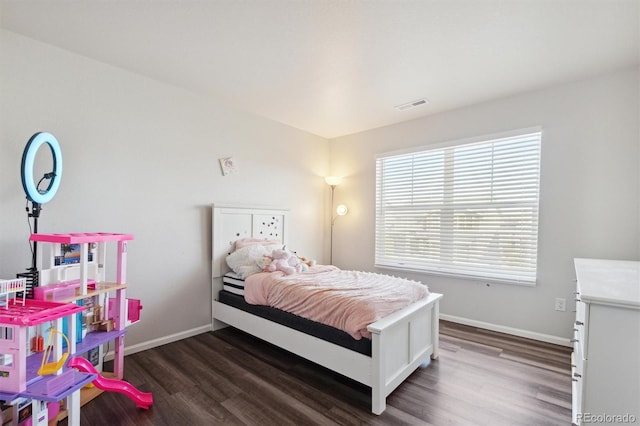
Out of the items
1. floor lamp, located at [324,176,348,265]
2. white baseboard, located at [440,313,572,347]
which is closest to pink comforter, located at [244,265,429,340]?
white baseboard, located at [440,313,572,347]

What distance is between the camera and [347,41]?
2.08 meters

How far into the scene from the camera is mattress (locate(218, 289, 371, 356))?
1.92m

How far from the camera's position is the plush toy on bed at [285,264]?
2.83 meters

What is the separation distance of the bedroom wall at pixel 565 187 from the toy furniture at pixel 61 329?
10.8 ft

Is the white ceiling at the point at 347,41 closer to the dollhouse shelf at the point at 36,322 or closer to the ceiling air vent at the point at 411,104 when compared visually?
the ceiling air vent at the point at 411,104

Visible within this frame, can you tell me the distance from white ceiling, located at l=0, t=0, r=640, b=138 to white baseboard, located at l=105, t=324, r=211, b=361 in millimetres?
2500

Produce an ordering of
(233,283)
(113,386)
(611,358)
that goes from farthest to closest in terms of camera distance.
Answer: (233,283)
(113,386)
(611,358)

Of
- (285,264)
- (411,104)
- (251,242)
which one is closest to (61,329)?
(285,264)

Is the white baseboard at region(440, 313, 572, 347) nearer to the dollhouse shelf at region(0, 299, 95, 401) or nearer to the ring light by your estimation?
the dollhouse shelf at region(0, 299, 95, 401)

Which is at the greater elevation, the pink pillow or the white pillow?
the pink pillow

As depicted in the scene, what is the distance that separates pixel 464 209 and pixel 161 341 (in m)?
3.52

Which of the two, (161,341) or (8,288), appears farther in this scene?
(161,341)

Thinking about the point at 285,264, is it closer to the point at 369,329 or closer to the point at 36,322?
the point at 369,329

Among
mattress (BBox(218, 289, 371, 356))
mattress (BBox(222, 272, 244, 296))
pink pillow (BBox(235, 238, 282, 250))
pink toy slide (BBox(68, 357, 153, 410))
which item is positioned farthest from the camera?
pink pillow (BBox(235, 238, 282, 250))
